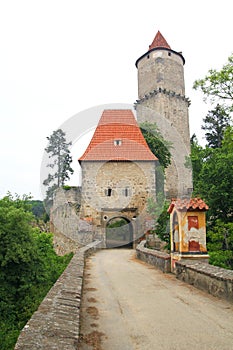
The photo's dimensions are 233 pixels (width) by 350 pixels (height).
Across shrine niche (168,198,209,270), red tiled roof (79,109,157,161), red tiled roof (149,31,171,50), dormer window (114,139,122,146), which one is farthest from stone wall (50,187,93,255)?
red tiled roof (149,31,171,50)

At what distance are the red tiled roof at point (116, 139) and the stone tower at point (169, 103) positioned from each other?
273 inches

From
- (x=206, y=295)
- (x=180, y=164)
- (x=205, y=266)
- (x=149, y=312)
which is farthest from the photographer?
(x=180, y=164)

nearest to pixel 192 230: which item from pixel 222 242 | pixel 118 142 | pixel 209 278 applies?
pixel 209 278

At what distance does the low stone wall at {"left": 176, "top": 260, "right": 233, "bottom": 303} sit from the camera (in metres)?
5.21

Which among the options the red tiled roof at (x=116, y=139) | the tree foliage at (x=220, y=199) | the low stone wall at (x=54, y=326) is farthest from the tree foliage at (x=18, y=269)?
the red tiled roof at (x=116, y=139)

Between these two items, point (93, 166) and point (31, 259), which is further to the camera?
point (93, 166)

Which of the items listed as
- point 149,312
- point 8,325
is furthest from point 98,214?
point 149,312

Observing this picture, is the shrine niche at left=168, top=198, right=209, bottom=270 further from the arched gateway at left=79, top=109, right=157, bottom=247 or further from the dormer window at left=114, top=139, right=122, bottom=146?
the dormer window at left=114, top=139, right=122, bottom=146

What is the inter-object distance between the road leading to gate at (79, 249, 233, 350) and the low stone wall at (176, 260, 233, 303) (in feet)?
0.48

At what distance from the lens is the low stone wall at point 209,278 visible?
17.1 feet

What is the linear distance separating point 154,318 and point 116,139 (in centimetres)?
2070

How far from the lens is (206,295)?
18.7ft

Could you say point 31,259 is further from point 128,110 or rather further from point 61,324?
point 128,110

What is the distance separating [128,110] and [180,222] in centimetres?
2031
